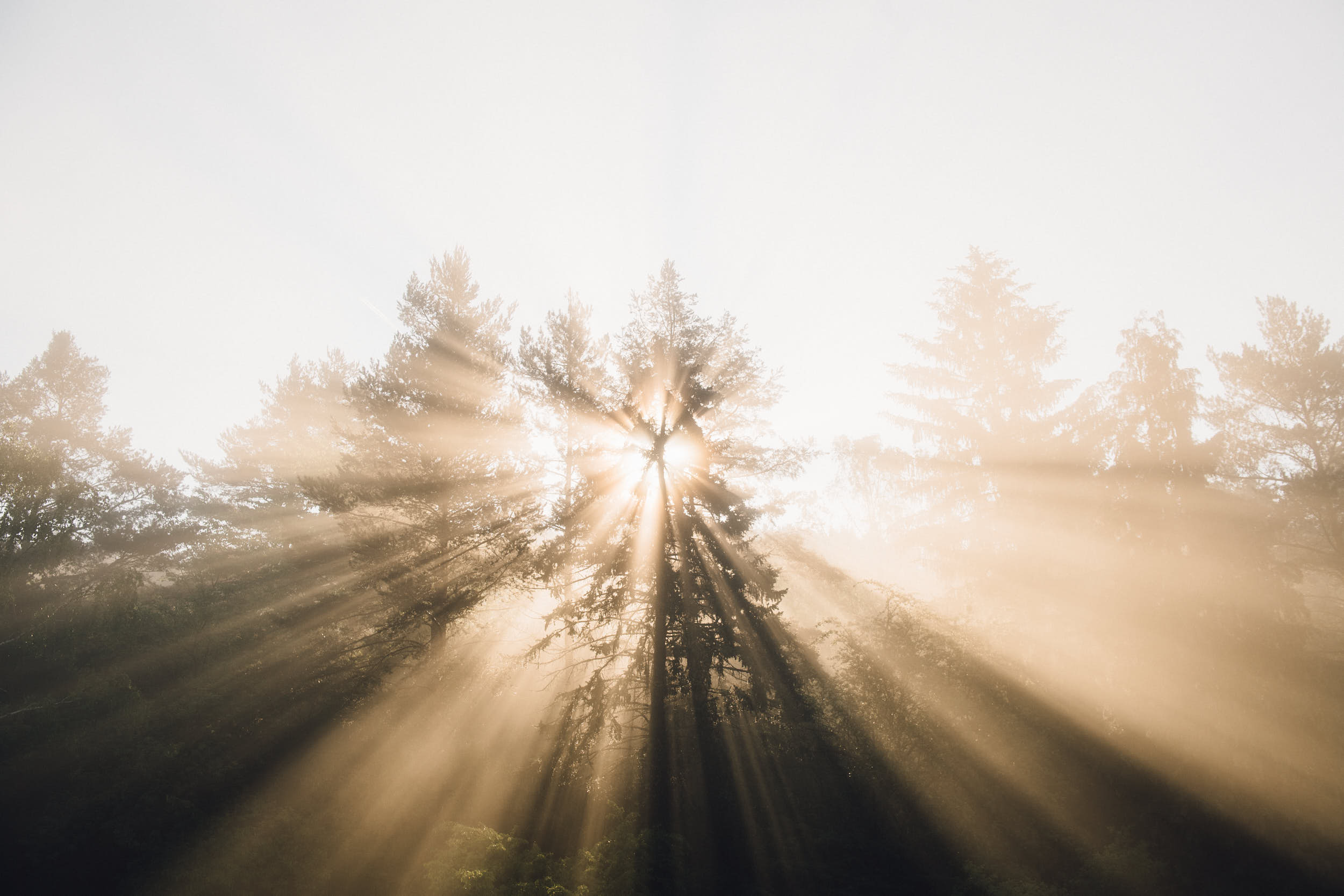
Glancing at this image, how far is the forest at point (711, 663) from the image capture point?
34.7ft

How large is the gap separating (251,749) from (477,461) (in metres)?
10.2

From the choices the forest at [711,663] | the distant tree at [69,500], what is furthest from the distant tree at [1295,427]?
the distant tree at [69,500]

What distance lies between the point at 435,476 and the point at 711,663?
28.8 ft

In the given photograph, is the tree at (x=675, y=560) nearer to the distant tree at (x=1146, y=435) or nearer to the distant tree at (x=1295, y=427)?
the distant tree at (x=1146, y=435)

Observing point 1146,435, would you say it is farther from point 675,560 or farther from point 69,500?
point 69,500

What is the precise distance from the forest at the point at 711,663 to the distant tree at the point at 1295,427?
10cm

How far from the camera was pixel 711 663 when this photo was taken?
1095 centimetres

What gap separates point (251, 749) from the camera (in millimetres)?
13547

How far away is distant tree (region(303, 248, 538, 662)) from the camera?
1229 cm

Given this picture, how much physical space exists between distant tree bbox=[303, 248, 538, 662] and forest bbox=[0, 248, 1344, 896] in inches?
4.6

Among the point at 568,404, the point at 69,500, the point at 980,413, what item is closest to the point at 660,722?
the point at 568,404

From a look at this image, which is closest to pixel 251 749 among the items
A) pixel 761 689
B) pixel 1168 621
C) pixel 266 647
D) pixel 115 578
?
pixel 266 647

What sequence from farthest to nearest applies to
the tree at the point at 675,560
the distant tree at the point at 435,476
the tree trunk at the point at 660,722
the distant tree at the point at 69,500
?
the distant tree at the point at 69,500, the distant tree at the point at 435,476, the tree at the point at 675,560, the tree trunk at the point at 660,722

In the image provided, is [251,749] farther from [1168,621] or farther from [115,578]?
[1168,621]
